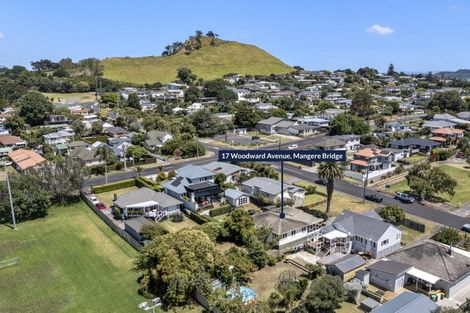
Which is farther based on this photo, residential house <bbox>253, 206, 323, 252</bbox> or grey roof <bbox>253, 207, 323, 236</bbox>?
grey roof <bbox>253, 207, 323, 236</bbox>

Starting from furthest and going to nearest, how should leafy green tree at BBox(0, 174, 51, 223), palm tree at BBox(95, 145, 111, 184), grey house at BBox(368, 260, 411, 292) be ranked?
1. palm tree at BBox(95, 145, 111, 184)
2. leafy green tree at BBox(0, 174, 51, 223)
3. grey house at BBox(368, 260, 411, 292)

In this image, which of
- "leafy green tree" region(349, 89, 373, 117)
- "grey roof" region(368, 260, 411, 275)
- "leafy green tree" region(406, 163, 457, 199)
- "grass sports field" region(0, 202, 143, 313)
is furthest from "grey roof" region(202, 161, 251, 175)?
"leafy green tree" region(349, 89, 373, 117)

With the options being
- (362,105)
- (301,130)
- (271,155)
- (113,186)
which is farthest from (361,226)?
(362,105)

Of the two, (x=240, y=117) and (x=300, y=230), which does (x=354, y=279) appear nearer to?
(x=300, y=230)

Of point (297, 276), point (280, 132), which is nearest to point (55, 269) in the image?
point (297, 276)

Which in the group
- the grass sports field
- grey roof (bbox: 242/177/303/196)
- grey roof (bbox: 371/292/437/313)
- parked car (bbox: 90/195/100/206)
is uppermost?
grey roof (bbox: 242/177/303/196)

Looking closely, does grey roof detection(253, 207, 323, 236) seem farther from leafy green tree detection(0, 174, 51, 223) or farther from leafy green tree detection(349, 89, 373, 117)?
leafy green tree detection(349, 89, 373, 117)

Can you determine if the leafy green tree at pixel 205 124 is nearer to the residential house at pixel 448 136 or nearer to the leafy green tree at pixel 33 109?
the leafy green tree at pixel 33 109

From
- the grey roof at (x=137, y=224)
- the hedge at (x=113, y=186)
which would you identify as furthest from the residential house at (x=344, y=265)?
the hedge at (x=113, y=186)
